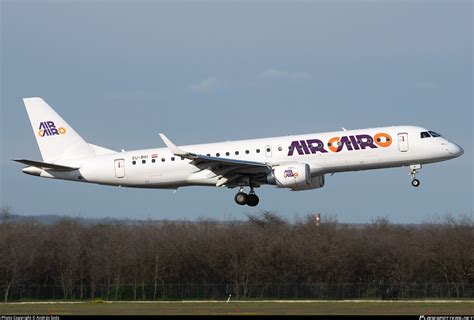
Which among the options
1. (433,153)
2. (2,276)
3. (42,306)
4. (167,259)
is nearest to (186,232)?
(167,259)

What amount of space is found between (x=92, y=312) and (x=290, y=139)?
13.4m

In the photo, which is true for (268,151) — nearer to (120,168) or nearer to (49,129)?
(120,168)

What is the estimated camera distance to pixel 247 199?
194 ft

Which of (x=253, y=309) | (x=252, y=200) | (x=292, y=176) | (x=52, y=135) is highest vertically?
(x=52, y=135)

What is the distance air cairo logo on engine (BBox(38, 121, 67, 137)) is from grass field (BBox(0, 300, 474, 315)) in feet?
32.5

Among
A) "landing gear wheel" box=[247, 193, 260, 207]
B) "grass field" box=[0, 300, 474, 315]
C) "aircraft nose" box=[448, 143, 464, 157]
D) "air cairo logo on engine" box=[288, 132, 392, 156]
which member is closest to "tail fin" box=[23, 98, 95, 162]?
"grass field" box=[0, 300, 474, 315]

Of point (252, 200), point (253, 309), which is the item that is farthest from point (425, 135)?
point (253, 309)

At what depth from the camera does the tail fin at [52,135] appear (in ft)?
210

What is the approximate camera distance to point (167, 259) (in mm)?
94188

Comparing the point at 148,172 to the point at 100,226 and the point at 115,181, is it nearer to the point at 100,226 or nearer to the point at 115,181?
the point at 115,181

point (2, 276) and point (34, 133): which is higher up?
point (34, 133)

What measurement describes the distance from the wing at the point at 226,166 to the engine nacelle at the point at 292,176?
586mm

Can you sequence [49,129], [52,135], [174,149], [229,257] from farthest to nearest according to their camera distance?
[229,257]
[49,129]
[52,135]
[174,149]

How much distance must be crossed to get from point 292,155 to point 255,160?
6.79ft
